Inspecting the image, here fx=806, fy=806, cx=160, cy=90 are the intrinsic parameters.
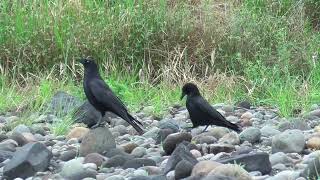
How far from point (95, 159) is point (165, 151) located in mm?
528

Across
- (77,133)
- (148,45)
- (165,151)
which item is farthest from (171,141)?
(148,45)

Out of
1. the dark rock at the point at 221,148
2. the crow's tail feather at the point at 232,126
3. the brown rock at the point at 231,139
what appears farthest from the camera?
the crow's tail feather at the point at 232,126

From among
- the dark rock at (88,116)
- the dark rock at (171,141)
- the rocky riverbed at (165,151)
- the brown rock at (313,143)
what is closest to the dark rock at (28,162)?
the rocky riverbed at (165,151)

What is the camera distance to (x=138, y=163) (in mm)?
4914

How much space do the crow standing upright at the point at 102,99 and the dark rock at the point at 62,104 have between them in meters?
0.77

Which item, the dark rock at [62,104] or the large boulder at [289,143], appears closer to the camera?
the large boulder at [289,143]

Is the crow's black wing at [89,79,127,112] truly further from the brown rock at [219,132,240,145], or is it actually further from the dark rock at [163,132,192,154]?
the brown rock at [219,132,240,145]

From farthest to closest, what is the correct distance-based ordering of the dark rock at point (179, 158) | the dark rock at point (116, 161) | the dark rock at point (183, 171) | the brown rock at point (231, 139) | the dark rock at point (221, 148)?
the brown rock at point (231, 139)
the dark rock at point (221, 148)
the dark rock at point (116, 161)
the dark rock at point (179, 158)
the dark rock at point (183, 171)

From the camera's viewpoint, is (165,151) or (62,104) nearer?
(165,151)

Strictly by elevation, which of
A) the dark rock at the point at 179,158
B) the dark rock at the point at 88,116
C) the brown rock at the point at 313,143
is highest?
the dark rock at the point at 179,158

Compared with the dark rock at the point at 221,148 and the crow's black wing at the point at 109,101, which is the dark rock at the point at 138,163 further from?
the crow's black wing at the point at 109,101

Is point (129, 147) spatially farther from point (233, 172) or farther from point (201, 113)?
point (233, 172)

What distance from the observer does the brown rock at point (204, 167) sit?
433 cm

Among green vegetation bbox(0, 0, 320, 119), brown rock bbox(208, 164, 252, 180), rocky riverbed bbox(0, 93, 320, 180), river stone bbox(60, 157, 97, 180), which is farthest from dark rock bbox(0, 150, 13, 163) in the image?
green vegetation bbox(0, 0, 320, 119)
